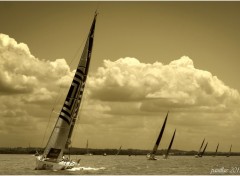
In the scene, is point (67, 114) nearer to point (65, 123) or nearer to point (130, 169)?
point (65, 123)

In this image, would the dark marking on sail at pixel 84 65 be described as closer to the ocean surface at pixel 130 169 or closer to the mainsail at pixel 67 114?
the mainsail at pixel 67 114

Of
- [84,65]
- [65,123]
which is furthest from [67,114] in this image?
[84,65]

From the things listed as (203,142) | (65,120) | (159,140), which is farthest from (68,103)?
(203,142)

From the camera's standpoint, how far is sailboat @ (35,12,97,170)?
113 ft

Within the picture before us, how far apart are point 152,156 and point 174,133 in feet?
28.4

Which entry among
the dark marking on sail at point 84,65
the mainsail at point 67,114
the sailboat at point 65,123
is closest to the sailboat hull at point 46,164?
the sailboat at point 65,123

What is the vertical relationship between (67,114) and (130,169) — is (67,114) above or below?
above

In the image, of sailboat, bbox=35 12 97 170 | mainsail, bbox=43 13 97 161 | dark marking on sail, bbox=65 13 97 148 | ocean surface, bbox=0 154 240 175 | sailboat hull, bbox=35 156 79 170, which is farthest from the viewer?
ocean surface, bbox=0 154 240 175

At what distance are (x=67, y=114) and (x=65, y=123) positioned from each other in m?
0.77

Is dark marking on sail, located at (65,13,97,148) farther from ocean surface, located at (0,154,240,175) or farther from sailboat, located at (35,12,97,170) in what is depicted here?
ocean surface, located at (0,154,240,175)

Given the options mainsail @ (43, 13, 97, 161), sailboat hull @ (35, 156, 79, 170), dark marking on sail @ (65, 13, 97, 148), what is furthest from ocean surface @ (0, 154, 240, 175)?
dark marking on sail @ (65, 13, 97, 148)

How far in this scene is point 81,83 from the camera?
119 feet

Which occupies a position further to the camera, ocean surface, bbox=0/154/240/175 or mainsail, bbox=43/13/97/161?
ocean surface, bbox=0/154/240/175

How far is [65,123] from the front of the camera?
116 ft
